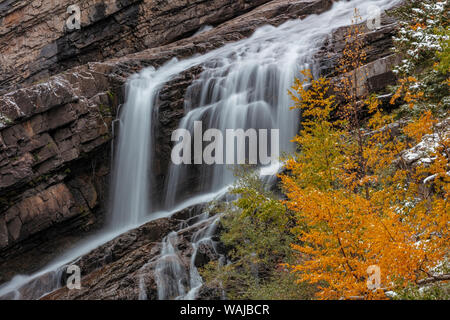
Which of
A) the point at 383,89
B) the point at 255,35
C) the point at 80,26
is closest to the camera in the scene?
the point at 383,89

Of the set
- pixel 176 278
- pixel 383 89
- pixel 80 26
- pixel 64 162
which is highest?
pixel 80 26

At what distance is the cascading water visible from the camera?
1911cm

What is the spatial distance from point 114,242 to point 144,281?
4547 mm

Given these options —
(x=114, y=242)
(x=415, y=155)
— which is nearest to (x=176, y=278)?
(x=114, y=242)

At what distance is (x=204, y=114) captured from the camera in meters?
20.5

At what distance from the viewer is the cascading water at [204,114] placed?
752 inches

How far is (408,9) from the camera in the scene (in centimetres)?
1759

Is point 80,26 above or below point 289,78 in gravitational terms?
above

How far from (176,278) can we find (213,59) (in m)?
14.1

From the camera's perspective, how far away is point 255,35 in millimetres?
26922
